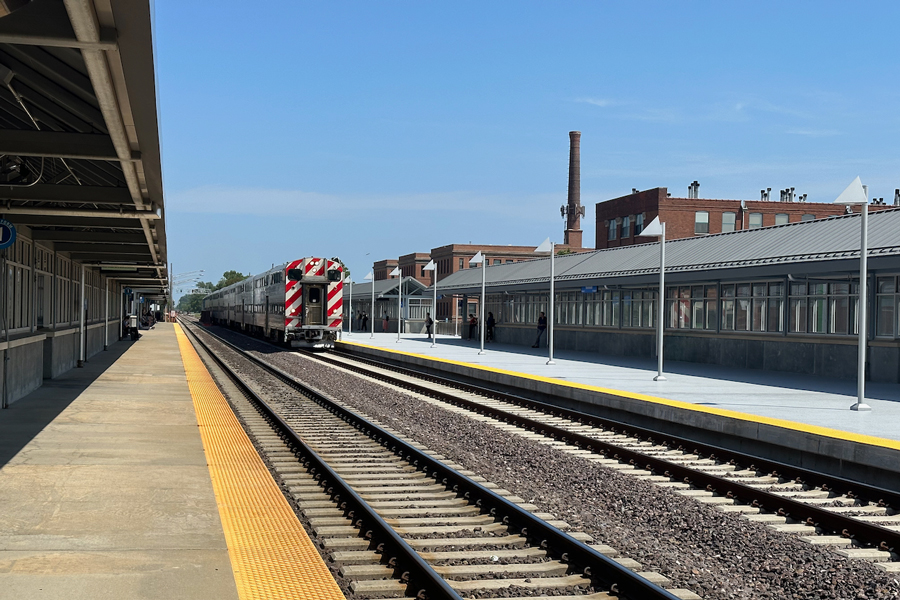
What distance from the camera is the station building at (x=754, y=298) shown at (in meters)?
18.8

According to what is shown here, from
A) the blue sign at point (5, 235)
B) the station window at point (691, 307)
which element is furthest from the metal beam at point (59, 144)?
the station window at point (691, 307)

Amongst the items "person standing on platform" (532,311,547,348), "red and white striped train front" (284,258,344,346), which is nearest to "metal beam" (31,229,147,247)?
"red and white striped train front" (284,258,344,346)

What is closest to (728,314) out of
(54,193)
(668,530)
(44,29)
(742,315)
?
(742,315)

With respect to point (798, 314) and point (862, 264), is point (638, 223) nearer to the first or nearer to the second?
point (798, 314)

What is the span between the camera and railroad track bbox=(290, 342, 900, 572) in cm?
714

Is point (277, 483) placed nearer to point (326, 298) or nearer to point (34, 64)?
point (34, 64)

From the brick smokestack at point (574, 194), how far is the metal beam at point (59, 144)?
247ft

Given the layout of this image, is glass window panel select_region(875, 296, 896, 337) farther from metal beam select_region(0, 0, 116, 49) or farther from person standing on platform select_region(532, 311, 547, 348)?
metal beam select_region(0, 0, 116, 49)

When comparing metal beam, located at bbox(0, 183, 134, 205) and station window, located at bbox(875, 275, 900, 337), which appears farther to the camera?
station window, located at bbox(875, 275, 900, 337)

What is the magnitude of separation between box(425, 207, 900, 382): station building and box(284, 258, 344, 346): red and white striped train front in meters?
8.12

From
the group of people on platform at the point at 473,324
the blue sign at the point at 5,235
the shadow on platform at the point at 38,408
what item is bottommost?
the shadow on platform at the point at 38,408

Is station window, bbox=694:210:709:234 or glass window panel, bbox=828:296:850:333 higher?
station window, bbox=694:210:709:234

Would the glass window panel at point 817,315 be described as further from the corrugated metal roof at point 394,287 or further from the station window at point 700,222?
the station window at point 700,222

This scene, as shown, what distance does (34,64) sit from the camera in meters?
8.39
